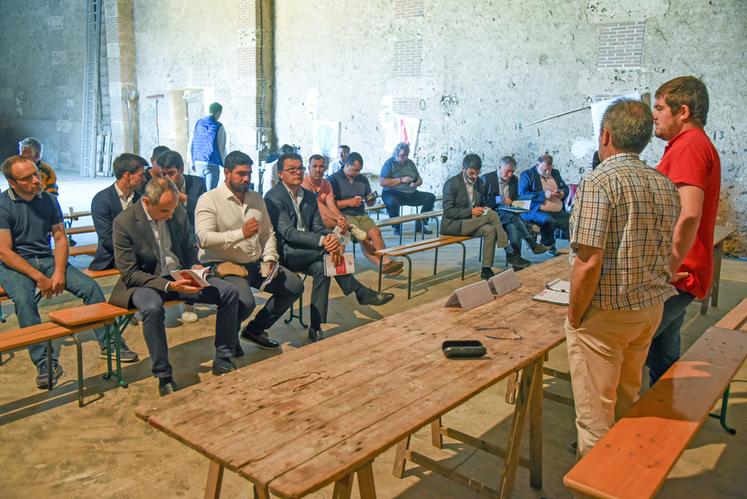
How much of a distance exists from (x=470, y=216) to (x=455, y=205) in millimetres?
195

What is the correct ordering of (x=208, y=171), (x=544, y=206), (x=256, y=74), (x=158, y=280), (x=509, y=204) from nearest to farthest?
1. (x=158, y=280)
2. (x=509, y=204)
3. (x=544, y=206)
4. (x=208, y=171)
5. (x=256, y=74)

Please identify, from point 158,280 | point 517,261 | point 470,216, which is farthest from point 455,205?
point 158,280

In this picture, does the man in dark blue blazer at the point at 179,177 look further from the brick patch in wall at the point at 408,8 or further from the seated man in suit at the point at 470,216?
the brick patch in wall at the point at 408,8

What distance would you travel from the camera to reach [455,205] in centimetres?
651

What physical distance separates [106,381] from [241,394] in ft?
7.39

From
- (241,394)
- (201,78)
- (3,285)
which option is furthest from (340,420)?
(201,78)

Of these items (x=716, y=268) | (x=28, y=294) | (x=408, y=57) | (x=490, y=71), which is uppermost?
(x=408, y=57)

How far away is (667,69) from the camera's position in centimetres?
798

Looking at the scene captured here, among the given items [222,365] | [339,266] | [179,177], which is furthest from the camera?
[179,177]

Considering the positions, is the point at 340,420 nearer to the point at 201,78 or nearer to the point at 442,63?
the point at 442,63

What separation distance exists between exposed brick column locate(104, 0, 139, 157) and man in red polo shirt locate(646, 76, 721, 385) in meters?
14.1

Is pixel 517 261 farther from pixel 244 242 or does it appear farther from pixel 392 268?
pixel 244 242

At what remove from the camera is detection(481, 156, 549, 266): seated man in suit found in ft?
22.8

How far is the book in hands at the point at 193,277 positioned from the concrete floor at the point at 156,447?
64 centimetres
